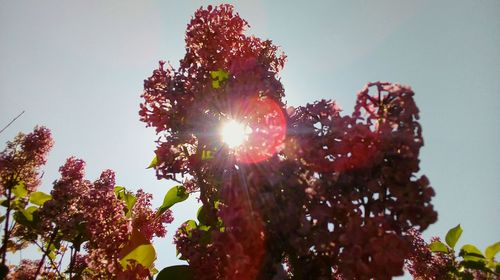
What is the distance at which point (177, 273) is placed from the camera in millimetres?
3512

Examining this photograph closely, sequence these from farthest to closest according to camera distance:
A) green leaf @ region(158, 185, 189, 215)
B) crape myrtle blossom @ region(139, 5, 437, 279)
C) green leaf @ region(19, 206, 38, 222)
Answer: green leaf @ region(19, 206, 38, 222)
green leaf @ region(158, 185, 189, 215)
crape myrtle blossom @ region(139, 5, 437, 279)

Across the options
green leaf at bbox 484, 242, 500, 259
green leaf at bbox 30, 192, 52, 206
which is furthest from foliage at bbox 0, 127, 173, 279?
green leaf at bbox 484, 242, 500, 259

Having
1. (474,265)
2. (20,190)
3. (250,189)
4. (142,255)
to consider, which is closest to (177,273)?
(142,255)

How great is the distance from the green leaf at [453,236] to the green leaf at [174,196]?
13.4ft

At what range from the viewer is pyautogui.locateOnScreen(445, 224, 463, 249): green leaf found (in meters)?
5.40

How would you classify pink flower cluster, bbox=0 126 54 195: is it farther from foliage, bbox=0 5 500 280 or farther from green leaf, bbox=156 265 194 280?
green leaf, bbox=156 265 194 280

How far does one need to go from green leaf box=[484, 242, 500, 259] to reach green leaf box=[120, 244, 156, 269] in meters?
4.98

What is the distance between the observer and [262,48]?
15.6ft

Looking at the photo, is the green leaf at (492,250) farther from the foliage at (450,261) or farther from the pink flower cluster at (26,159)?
the pink flower cluster at (26,159)

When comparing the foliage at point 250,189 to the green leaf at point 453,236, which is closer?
the foliage at point 250,189

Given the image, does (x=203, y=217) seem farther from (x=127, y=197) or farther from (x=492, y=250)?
(x=492, y=250)

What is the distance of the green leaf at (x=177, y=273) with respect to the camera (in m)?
3.49

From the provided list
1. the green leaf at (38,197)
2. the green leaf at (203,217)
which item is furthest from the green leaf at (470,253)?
the green leaf at (38,197)

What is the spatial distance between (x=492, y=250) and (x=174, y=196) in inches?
192
